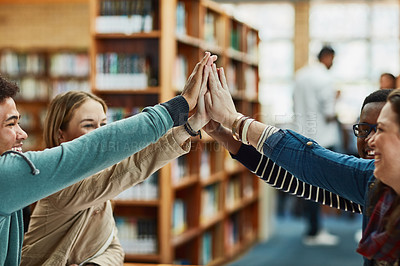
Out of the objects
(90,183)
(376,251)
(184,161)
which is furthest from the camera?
(184,161)

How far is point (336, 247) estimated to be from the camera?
5414 mm

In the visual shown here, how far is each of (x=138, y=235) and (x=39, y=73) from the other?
4986 mm

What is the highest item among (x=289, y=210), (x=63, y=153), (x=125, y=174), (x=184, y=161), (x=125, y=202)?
(x=63, y=153)

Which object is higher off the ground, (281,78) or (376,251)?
(281,78)

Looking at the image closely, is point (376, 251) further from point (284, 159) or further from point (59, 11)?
point (59, 11)

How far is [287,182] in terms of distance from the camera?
1.67 meters

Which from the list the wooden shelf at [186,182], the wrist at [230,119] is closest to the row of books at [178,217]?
the wooden shelf at [186,182]

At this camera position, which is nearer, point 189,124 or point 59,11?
point 189,124

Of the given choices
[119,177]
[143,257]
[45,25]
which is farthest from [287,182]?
[45,25]

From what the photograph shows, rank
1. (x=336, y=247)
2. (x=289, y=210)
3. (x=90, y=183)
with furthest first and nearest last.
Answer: (x=289, y=210) → (x=336, y=247) → (x=90, y=183)

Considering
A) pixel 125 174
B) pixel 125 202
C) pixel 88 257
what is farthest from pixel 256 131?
pixel 125 202

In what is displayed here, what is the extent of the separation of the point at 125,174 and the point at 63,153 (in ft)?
1.41

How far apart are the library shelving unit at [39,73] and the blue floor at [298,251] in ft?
12.8

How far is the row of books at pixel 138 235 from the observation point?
378 cm
